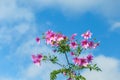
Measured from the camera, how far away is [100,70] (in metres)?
21.9

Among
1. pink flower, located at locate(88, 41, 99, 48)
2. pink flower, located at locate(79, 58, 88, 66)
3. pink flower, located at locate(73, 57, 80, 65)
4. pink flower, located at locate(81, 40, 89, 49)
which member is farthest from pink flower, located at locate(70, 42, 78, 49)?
pink flower, located at locate(79, 58, 88, 66)

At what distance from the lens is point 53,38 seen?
2195 centimetres

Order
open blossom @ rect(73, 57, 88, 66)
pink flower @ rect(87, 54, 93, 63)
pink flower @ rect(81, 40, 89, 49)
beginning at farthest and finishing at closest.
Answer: pink flower @ rect(81, 40, 89, 49) < pink flower @ rect(87, 54, 93, 63) < open blossom @ rect(73, 57, 88, 66)

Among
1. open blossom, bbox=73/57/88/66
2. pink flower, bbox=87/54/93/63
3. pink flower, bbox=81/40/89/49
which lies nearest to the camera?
open blossom, bbox=73/57/88/66

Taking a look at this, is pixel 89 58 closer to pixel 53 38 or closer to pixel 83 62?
pixel 83 62

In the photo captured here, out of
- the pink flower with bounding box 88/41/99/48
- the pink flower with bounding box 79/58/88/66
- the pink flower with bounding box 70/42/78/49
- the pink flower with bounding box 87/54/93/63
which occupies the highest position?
the pink flower with bounding box 70/42/78/49

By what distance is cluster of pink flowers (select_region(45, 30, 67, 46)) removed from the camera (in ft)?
72.0

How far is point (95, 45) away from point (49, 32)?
201 centimetres

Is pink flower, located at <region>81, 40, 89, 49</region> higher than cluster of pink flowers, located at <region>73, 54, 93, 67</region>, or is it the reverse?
pink flower, located at <region>81, 40, 89, 49</region>

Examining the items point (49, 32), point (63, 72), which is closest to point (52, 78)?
point (63, 72)

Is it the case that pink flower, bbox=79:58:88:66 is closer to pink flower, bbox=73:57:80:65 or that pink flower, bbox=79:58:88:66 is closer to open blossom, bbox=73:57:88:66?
open blossom, bbox=73:57:88:66

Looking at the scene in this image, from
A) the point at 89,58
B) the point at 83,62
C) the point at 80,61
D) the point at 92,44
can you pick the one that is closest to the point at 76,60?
the point at 80,61

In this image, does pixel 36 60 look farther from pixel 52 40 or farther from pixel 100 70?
pixel 100 70

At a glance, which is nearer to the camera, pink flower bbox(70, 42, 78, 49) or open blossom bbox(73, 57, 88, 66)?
open blossom bbox(73, 57, 88, 66)
